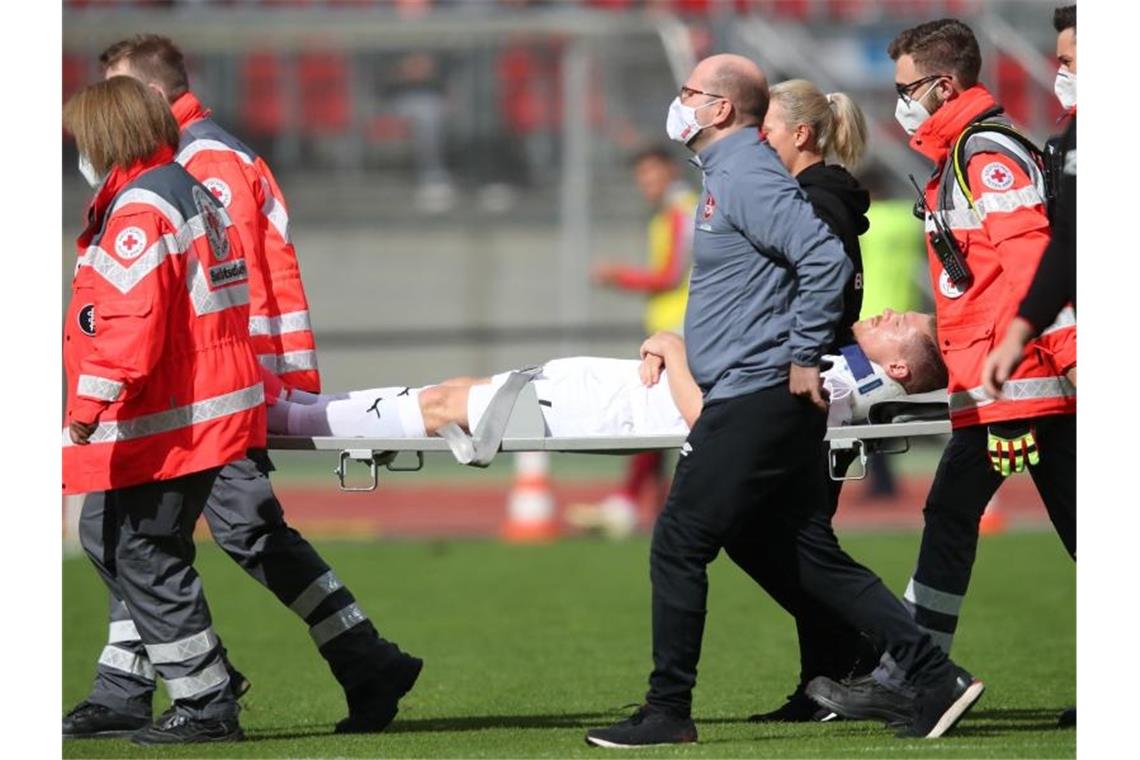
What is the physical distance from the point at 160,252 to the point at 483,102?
44.3 ft

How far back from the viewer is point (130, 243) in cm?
554

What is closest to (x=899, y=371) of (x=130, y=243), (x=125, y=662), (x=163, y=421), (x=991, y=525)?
(x=163, y=421)

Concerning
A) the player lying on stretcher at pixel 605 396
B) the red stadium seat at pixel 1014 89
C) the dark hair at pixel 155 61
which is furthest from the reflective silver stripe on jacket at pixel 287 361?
the red stadium seat at pixel 1014 89

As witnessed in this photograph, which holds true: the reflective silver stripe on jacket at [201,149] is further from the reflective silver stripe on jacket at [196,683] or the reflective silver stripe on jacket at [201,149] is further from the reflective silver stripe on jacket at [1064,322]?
the reflective silver stripe on jacket at [1064,322]

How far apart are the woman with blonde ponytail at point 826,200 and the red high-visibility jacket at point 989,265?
0.25 metres

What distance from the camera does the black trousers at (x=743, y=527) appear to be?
5469 millimetres

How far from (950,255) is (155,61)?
2539 millimetres

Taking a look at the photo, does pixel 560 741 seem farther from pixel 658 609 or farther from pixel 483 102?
pixel 483 102

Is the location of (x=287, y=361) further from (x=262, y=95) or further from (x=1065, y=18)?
(x=262, y=95)

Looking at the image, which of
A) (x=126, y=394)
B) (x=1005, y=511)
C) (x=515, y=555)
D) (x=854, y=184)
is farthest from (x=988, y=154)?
(x=1005, y=511)

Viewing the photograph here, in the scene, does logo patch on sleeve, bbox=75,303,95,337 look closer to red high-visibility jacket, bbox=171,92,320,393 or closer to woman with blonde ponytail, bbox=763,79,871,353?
red high-visibility jacket, bbox=171,92,320,393

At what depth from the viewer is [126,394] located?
5516 mm

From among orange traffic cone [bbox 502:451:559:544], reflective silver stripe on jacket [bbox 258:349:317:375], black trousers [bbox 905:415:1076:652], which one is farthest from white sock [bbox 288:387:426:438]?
orange traffic cone [bbox 502:451:559:544]

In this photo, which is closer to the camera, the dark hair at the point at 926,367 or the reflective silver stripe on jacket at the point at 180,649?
the reflective silver stripe on jacket at the point at 180,649
